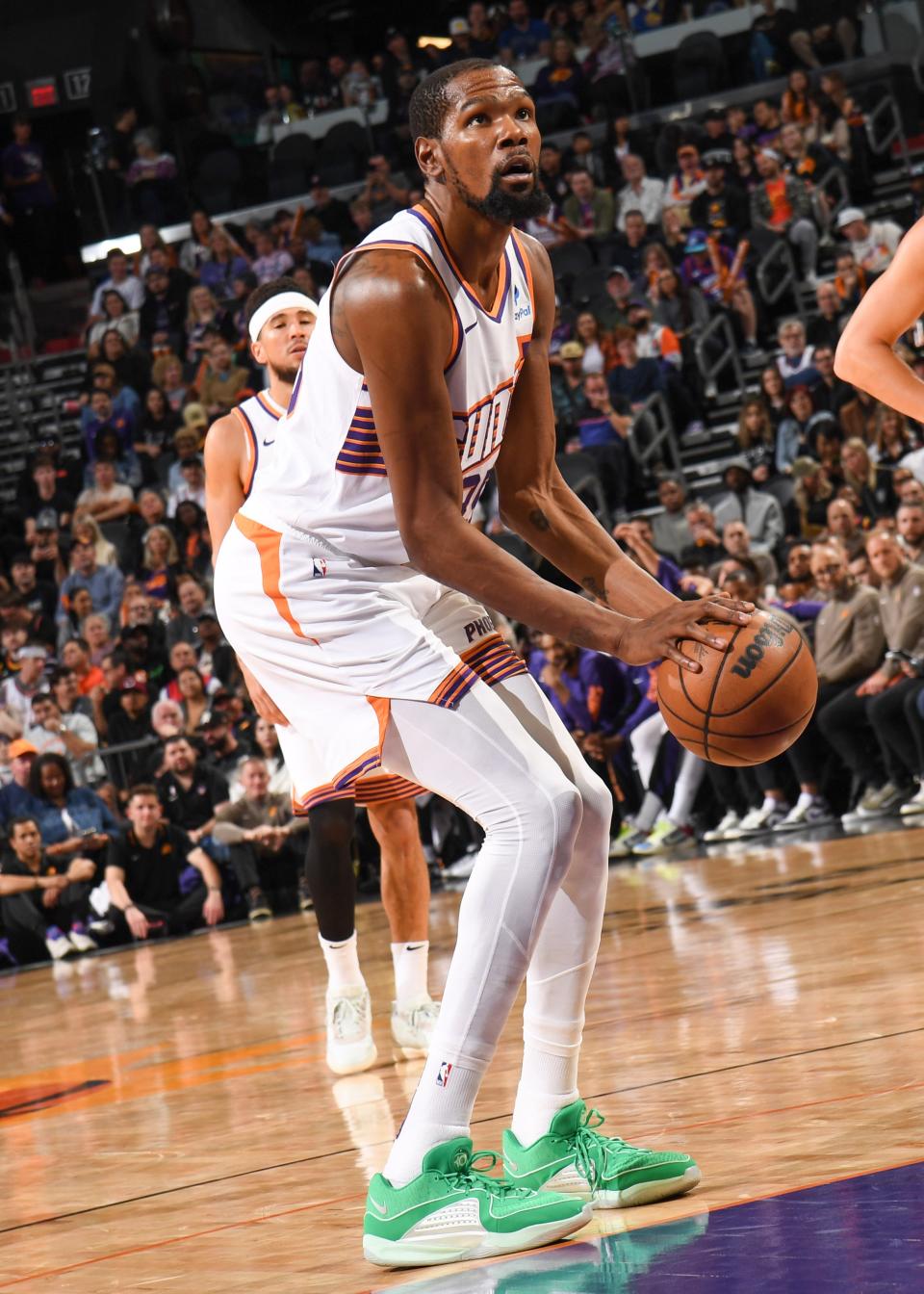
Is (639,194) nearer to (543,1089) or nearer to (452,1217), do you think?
(543,1089)

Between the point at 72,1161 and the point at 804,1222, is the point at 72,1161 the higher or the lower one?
the lower one

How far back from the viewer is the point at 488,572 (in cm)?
284

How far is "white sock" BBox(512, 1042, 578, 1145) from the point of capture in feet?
9.80

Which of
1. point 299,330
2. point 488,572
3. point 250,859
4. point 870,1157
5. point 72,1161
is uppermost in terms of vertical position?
point 299,330

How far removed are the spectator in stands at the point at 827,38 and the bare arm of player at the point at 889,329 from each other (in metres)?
13.2

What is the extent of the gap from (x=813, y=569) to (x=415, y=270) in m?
7.06

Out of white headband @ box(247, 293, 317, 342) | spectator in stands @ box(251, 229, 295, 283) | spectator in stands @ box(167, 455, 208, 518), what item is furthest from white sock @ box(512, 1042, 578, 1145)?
spectator in stands @ box(251, 229, 295, 283)

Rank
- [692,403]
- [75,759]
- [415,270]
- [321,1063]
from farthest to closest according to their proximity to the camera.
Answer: [692,403] → [75,759] → [321,1063] → [415,270]

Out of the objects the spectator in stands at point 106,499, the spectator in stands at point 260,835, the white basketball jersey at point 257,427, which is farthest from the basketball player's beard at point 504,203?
the spectator in stands at point 106,499

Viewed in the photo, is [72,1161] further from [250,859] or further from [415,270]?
[250,859]

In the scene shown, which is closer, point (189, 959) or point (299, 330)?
point (299, 330)

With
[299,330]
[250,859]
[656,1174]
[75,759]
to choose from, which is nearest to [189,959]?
[250,859]

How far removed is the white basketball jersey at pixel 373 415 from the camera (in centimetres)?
293

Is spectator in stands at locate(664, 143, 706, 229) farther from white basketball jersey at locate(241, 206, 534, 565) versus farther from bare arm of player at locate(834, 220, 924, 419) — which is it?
white basketball jersey at locate(241, 206, 534, 565)
